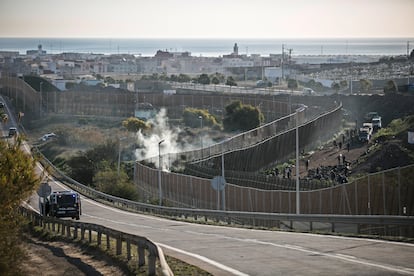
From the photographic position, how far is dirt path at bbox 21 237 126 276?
23.1 metres

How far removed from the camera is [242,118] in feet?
348

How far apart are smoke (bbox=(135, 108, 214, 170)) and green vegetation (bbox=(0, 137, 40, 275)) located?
57696 millimetres

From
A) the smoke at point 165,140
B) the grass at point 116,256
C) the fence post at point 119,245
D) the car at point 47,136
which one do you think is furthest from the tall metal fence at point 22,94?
the fence post at point 119,245

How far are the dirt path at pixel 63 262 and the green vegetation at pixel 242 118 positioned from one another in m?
74.0

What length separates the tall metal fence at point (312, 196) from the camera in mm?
31547

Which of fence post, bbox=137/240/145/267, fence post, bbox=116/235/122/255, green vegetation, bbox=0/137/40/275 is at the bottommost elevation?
fence post, bbox=116/235/122/255

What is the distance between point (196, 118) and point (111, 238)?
3321 inches

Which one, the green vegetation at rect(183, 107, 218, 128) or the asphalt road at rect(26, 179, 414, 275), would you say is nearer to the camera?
the asphalt road at rect(26, 179, 414, 275)

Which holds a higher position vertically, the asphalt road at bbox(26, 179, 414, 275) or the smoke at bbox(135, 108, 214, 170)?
the asphalt road at bbox(26, 179, 414, 275)

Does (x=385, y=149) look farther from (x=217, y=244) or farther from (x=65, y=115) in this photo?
(x=65, y=115)

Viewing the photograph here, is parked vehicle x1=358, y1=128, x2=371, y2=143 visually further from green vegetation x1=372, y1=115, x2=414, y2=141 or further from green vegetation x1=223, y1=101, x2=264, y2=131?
green vegetation x1=223, y1=101, x2=264, y2=131

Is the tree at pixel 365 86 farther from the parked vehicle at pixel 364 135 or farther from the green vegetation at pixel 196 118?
the parked vehicle at pixel 364 135

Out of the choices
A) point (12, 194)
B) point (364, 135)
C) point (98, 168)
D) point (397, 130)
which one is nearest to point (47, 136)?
point (98, 168)

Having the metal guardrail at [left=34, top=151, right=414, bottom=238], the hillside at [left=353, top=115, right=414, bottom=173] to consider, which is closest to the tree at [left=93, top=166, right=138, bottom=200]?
the hillside at [left=353, top=115, right=414, bottom=173]
